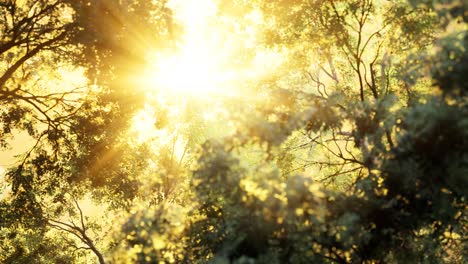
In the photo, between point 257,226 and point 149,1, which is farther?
point 149,1

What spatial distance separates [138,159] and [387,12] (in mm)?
10050

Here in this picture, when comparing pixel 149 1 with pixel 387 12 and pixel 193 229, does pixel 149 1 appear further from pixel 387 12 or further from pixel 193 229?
pixel 387 12

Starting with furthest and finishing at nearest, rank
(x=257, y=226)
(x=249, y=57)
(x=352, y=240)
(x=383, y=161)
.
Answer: (x=249, y=57) → (x=383, y=161) → (x=352, y=240) → (x=257, y=226)

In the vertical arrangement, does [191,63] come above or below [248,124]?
above

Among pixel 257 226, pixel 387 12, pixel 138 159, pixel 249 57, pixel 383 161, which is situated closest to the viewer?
pixel 257 226

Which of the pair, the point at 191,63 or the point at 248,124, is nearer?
the point at 248,124

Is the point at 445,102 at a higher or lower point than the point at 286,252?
higher

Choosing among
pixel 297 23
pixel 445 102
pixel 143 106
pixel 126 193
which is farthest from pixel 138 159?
pixel 445 102

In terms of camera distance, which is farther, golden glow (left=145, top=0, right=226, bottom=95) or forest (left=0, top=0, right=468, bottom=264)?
golden glow (left=145, top=0, right=226, bottom=95)

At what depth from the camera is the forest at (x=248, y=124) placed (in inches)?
245

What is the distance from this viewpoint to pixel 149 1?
10.4 m

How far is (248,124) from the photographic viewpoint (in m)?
6.37

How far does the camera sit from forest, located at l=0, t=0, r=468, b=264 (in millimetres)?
6223

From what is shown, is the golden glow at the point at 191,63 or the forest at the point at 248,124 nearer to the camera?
the forest at the point at 248,124
